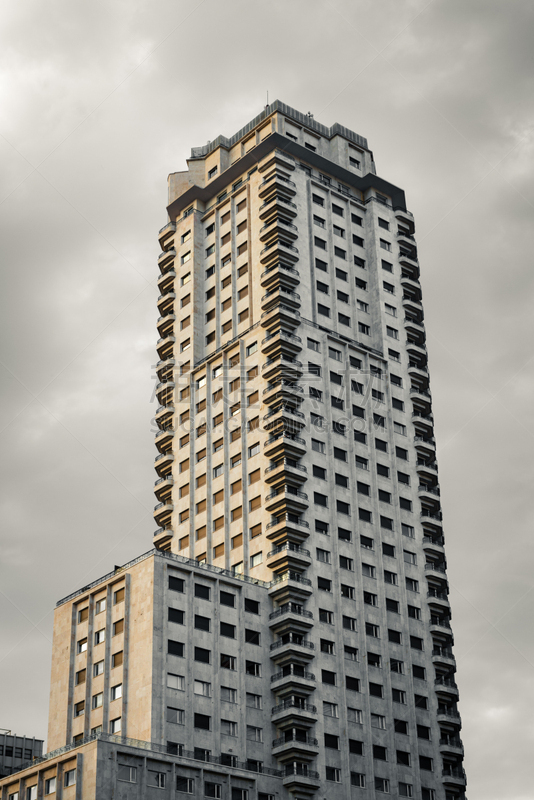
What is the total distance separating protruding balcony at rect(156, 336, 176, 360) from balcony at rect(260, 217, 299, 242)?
14989 mm

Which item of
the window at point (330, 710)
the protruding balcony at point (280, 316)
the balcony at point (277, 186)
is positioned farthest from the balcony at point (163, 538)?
the balcony at point (277, 186)

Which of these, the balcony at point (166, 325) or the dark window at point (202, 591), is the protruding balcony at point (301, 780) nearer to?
the dark window at point (202, 591)

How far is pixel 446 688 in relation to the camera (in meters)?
102

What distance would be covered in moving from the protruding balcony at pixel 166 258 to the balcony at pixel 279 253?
14.6 meters

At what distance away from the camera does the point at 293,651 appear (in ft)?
307

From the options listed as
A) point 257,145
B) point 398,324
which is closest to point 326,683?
point 398,324

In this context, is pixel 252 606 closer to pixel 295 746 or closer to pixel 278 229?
pixel 295 746

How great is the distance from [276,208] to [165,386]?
22.2 meters

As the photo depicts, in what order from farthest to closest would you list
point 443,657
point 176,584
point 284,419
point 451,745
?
point 284,419, point 443,657, point 451,745, point 176,584

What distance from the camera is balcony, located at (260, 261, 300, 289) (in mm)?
113625

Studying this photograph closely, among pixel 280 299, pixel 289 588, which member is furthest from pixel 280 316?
pixel 289 588

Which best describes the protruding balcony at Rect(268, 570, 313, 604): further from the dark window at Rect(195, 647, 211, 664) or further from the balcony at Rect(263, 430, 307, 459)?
the balcony at Rect(263, 430, 307, 459)

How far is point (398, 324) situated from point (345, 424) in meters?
17.3

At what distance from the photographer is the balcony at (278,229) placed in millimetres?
116438
